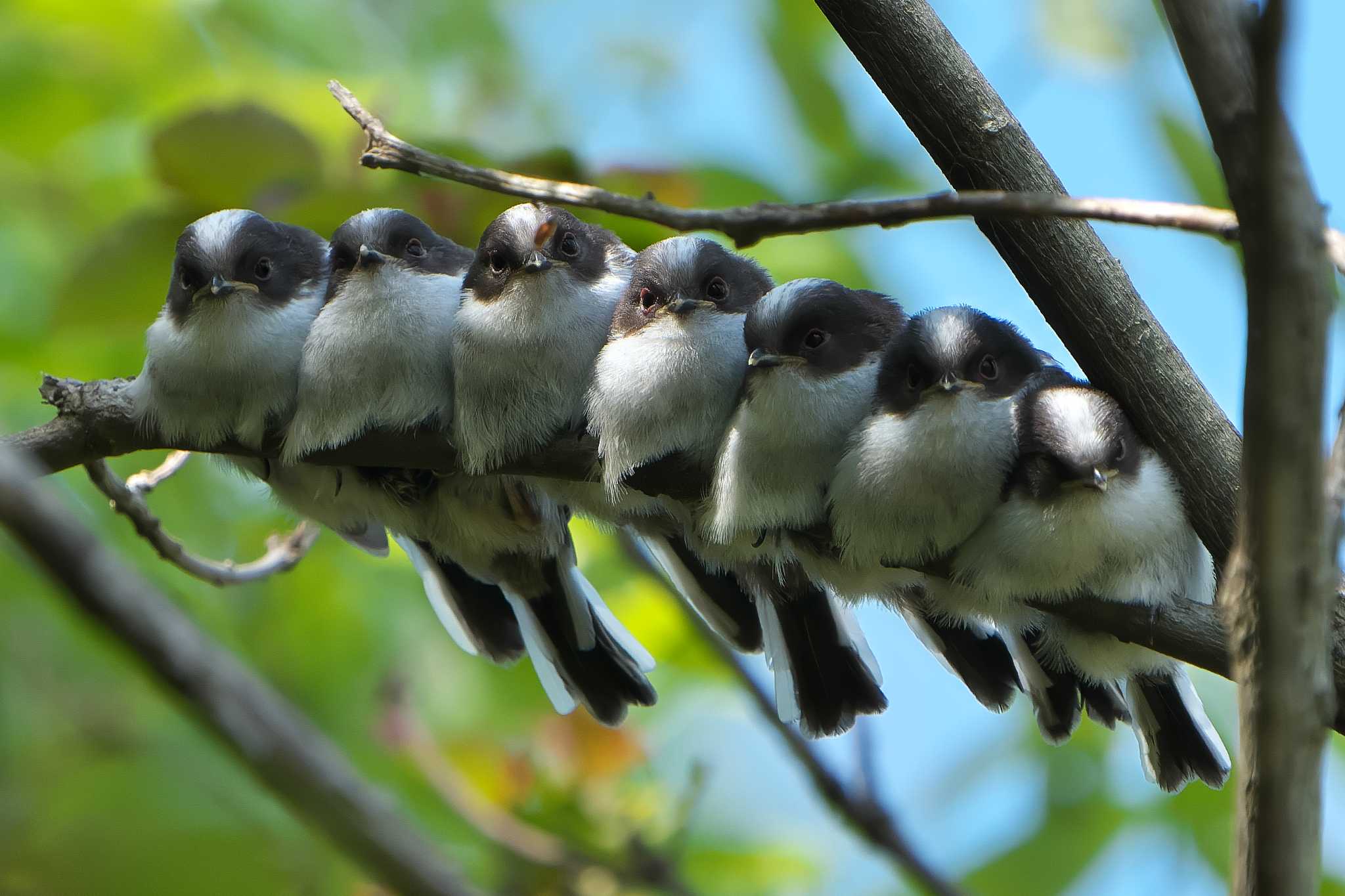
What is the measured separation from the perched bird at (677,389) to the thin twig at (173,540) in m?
1.04

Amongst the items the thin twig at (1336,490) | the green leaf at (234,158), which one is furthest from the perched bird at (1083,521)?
the green leaf at (234,158)

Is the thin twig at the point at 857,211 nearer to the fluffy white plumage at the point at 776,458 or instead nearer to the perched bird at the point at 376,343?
the fluffy white plumage at the point at 776,458

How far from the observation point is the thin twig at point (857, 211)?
1.63 metres

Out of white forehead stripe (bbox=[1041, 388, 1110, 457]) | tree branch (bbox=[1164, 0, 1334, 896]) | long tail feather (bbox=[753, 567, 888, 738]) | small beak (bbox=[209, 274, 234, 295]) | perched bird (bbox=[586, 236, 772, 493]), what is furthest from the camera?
long tail feather (bbox=[753, 567, 888, 738])

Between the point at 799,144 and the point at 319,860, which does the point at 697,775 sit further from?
the point at 799,144

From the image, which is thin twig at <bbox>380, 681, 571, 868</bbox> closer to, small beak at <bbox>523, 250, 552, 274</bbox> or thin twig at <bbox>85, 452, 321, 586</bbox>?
thin twig at <bbox>85, 452, 321, 586</bbox>

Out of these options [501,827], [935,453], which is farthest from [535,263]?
[501,827]

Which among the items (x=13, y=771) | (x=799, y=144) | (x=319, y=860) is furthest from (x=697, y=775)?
(x=799, y=144)

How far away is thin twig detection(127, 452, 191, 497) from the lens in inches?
129

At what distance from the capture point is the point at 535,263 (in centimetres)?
270

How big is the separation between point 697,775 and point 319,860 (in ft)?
3.33

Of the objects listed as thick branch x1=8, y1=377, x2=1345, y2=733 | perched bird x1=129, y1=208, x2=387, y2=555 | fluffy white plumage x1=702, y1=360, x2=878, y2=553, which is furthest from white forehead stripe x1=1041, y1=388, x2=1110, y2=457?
perched bird x1=129, y1=208, x2=387, y2=555

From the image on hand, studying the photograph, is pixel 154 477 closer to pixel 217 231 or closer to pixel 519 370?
pixel 217 231

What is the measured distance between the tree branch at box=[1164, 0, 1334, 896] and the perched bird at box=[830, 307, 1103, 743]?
35.9 inches
